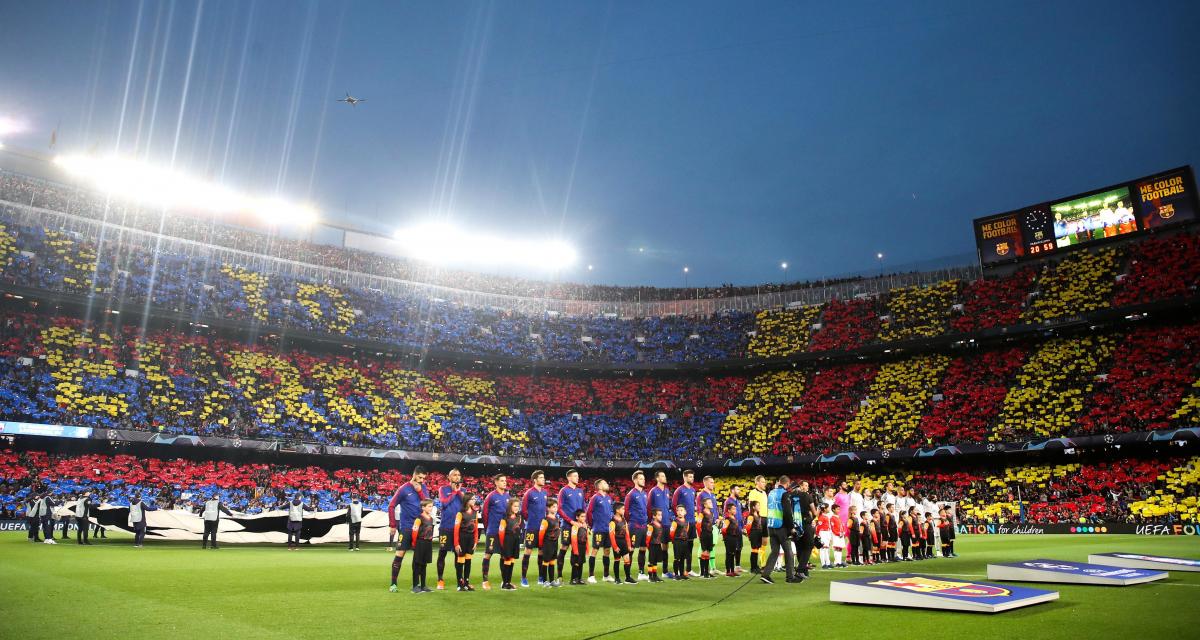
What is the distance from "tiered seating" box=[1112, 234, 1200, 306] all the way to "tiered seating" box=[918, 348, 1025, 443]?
6.15m

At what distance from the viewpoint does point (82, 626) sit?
7.23 metres

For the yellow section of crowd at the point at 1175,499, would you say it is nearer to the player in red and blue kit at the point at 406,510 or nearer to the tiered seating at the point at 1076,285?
the tiered seating at the point at 1076,285

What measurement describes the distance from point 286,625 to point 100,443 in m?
32.8

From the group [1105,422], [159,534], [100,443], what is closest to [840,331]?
[1105,422]

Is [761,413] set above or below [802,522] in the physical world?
above

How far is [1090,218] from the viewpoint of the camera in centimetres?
3856

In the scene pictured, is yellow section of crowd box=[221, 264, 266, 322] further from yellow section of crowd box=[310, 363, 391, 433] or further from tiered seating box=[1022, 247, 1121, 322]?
tiered seating box=[1022, 247, 1121, 322]

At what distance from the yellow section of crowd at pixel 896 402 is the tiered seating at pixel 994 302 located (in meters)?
2.96

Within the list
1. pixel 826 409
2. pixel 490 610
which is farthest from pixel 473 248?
pixel 490 610

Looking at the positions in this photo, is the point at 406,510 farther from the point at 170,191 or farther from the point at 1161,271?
the point at 170,191

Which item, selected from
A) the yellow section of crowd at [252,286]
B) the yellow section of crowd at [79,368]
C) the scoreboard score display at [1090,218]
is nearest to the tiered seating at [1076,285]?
the scoreboard score display at [1090,218]

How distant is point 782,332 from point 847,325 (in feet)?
14.6

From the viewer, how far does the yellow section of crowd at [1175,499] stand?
2772 cm

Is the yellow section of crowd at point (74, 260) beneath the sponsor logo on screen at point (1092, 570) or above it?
above
